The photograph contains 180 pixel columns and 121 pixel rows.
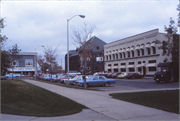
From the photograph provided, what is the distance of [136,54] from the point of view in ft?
173

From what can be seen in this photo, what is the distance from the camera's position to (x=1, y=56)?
11.4 meters

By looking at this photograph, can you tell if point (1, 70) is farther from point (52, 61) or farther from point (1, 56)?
point (52, 61)

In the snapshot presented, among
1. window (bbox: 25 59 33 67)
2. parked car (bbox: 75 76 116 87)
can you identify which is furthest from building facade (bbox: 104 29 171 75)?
window (bbox: 25 59 33 67)

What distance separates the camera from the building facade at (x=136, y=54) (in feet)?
151

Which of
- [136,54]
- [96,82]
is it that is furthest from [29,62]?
[96,82]

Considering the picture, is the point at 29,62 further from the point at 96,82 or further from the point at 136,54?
the point at 96,82

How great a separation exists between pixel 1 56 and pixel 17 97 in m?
2.90

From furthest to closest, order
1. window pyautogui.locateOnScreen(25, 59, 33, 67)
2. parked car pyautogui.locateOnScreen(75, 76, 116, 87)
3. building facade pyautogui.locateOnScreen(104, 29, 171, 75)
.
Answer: window pyautogui.locateOnScreen(25, 59, 33, 67) < building facade pyautogui.locateOnScreen(104, 29, 171, 75) < parked car pyautogui.locateOnScreen(75, 76, 116, 87)

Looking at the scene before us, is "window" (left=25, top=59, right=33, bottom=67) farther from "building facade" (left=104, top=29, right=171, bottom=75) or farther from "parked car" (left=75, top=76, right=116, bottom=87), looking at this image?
"parked car" (left=75, top=76, right=116, bottom=87)

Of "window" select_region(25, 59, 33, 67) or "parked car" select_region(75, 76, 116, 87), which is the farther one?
"window" select_region(25, 59, 33, 67)

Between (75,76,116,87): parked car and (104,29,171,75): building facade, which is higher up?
(104,29,171,75): building facade

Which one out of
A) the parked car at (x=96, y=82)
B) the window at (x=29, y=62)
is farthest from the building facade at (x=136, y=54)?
the window at (x=29, y=62)

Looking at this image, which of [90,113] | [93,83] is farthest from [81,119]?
[93,83]

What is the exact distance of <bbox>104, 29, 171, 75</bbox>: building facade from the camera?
4600 centimetres
